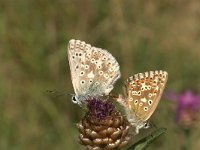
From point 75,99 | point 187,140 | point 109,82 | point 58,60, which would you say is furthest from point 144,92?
point 58,60

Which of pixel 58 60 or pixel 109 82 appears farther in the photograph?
pixel 58 60

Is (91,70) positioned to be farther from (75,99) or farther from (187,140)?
(187,140)

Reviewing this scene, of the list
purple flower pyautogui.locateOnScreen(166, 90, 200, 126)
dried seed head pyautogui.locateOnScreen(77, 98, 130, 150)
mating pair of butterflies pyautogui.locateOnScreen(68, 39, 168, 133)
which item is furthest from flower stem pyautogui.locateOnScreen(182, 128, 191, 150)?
dried seed head pyautogui.locateOnScreen(77, 98, 130, 150)

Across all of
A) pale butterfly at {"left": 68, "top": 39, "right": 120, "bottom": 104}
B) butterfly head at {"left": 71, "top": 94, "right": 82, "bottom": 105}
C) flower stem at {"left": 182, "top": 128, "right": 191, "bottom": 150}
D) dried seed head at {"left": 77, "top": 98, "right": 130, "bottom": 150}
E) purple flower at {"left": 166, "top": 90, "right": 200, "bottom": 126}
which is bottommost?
flower stem at {"left": 182, "top": 128, "right": 191, "bottom": 150}

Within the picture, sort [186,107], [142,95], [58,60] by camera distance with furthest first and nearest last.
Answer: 1. [58,60]
2. [186,107]
3. [142,95]

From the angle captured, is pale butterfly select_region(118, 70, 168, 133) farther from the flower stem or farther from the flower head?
the flower stem

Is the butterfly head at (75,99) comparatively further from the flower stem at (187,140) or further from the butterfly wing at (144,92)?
the flower stem at (187,140)
